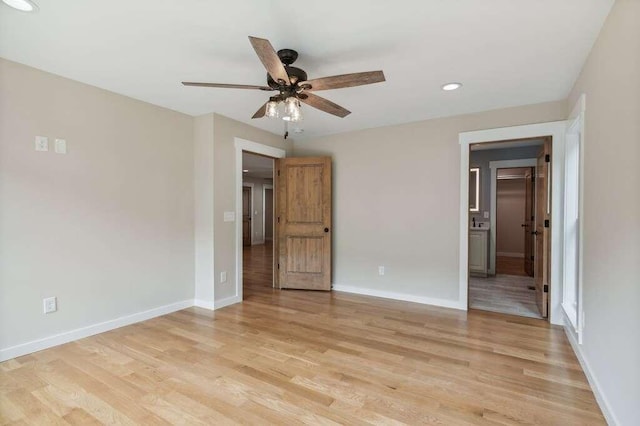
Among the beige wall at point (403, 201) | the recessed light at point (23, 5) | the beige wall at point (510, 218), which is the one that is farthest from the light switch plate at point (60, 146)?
the beige wall at point (510, 218)

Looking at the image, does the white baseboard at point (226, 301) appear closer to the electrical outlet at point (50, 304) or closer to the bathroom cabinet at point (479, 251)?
the electrical outlet at point (50, 304)

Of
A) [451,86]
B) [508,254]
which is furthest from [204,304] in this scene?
[508,254]

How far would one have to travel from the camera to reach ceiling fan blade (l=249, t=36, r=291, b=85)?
163cm

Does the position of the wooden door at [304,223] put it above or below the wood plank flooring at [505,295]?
above

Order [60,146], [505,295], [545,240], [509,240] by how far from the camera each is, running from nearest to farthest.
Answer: [60,146]
[545,240]
[505,295]
[509,240]

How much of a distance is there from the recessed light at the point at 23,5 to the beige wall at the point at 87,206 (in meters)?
0.90

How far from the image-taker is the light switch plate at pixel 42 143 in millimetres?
2549

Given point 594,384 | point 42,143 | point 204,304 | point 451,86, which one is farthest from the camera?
point 204,304

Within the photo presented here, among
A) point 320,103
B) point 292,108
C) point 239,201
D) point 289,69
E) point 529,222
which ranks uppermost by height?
point 289,69

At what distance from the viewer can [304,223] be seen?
4.61 metres

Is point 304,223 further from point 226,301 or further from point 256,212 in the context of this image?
point 256,212

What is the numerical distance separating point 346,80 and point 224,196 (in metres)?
2.39

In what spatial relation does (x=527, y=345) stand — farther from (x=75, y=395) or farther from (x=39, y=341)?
(x=39, y=341)

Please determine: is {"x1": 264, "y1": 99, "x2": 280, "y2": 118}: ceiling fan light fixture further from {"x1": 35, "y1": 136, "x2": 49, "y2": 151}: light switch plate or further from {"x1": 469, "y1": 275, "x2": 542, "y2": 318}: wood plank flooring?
{"x1": 469, "y1": 275, "x2": 542, "y2": 318}: wood plank flooring
